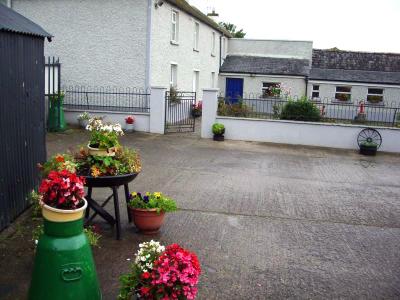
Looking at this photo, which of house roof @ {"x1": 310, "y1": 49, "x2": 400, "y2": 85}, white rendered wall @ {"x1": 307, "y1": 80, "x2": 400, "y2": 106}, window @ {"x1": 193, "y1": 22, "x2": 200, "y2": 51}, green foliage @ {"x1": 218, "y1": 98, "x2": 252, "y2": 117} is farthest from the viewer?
house roof @ {"x1": 310, "y1": 49, "x2": 400, "y2": 85}

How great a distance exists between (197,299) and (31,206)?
3718 millimetres

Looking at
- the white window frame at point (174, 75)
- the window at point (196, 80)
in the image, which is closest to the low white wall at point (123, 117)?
the white window frame at point (174, 75)

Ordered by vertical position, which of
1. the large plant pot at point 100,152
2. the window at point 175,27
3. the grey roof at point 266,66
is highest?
the window at point 175,27

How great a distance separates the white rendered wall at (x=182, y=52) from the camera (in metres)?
17.4

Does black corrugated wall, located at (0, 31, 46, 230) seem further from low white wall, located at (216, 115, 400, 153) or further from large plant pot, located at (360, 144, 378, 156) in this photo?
large plant pot, located at (360, 144, 378, 156)

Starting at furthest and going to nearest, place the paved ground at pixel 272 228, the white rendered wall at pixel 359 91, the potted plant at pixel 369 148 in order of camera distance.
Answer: the white rendered wall at pixel 359 91 < the potted plant at pixel 369 148 < the paved ground at pixel 272 228

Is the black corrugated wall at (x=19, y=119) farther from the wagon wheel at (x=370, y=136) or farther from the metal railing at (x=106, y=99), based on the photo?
the wagon wheel at (x=370, y=136)

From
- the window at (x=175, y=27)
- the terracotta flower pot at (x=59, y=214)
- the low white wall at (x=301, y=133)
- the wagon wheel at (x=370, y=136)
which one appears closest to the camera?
the terracotta flower pot at (x=59, y=214)

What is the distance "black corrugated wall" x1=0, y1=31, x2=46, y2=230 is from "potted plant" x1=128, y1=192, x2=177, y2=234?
5.82ft

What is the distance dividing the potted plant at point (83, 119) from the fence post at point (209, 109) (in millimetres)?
4410

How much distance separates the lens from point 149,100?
54.7ft

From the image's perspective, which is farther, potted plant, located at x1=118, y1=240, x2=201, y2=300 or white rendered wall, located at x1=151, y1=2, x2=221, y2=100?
white rendered wall, located at x1=151, y1=2, x2=221, y2=100

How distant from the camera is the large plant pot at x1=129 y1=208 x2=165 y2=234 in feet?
20.1

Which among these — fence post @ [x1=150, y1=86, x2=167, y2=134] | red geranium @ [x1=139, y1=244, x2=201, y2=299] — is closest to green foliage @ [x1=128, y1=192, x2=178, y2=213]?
red geranium @ [x1=139, y1=244, x2=201, y2=299]
